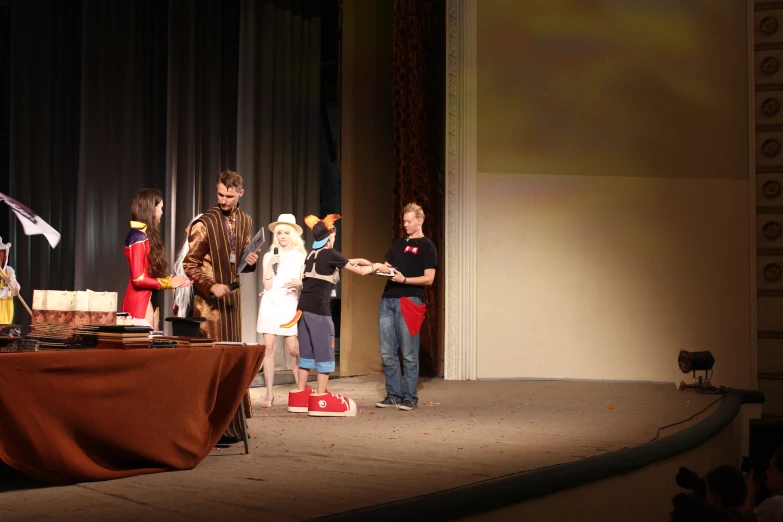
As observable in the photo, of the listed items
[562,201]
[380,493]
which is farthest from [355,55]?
[380,493]

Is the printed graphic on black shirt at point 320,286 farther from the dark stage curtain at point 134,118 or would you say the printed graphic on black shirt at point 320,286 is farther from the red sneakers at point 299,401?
the dark stage curtain at point 134,118

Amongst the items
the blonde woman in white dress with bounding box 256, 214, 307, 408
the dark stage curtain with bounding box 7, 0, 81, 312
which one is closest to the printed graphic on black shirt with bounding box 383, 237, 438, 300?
the blonde woman in white dress with bounding box 256, 214, 307, 408

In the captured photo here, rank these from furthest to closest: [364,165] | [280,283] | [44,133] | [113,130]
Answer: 1. [364,165]
2. [113,130]
3. [44,133]
4. [280,283]

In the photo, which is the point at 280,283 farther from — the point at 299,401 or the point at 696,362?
the point at 696,362

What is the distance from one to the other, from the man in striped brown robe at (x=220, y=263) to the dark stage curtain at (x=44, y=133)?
3.92m

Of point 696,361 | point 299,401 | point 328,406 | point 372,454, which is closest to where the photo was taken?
point 372,454

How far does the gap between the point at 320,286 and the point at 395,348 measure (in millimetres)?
772

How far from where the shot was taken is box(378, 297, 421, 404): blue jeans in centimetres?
619

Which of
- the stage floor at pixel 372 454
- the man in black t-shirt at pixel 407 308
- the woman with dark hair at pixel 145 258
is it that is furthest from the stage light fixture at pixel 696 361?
the woman with dark hair at pixel 145 258

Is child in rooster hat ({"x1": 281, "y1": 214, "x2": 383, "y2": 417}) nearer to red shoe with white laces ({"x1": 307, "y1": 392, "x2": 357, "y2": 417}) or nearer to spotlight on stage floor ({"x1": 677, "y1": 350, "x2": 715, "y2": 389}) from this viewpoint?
red shoe with white laces ({"x1": 307, "y1": 392, "x2": 357, "y2": 417})

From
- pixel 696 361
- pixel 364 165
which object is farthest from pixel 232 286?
pixel 364 165

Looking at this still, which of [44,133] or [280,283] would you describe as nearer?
[280,283]

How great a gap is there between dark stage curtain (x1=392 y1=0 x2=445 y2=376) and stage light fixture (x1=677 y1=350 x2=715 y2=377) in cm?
257

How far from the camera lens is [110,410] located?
3.32m
